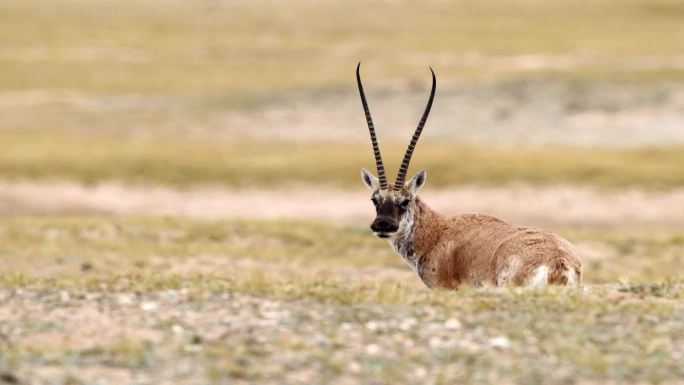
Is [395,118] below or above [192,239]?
above

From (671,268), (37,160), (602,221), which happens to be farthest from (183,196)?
(671,268)

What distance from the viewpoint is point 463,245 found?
53.0 feet

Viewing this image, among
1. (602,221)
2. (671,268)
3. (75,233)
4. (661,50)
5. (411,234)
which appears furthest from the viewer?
(661,50)

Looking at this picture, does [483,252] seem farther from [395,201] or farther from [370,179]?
[370,179]

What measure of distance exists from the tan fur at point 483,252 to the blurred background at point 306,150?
1.05 metres

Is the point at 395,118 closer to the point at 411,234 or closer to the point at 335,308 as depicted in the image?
the point at 411,234

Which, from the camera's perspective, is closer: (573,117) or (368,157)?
(368,157)

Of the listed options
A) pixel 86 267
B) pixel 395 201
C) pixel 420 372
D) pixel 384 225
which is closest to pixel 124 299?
pixel 384 225

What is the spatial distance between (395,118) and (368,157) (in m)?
12.3

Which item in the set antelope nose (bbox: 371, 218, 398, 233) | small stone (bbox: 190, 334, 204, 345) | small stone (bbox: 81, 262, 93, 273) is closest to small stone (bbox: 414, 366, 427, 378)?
small stone (bbox: 190, 334, 204, 345)

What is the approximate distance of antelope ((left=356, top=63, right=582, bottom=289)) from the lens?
1461cm

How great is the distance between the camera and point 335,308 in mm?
13305

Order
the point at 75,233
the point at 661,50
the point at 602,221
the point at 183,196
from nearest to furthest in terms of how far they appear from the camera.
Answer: the point at 75,233
the point at 602,221
the point at 183,196
the point at 661,50

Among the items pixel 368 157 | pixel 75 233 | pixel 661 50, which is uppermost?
pixel 661 50
